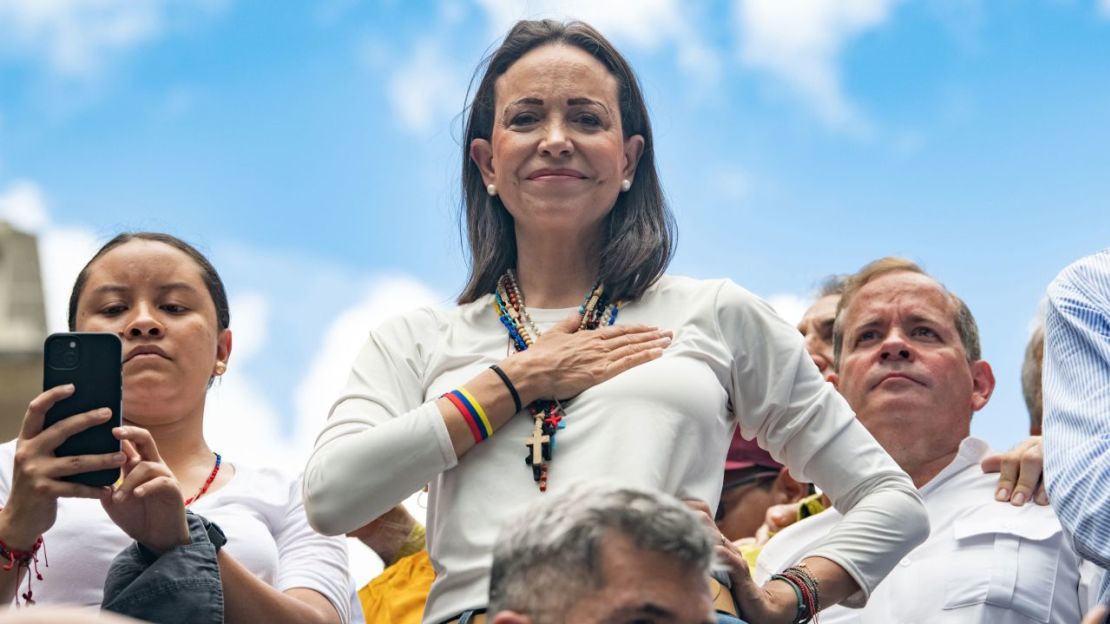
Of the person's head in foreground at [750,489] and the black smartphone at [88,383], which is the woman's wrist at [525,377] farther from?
the person's head in foreground at [750,489]

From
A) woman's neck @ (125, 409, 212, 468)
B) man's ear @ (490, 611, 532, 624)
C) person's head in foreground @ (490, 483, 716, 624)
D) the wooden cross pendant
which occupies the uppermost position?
woman's neck @ (125, 409, 212, 468)

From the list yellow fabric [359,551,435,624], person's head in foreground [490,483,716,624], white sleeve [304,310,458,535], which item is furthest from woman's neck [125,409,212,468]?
person's head in foreground [490,483,716,624]

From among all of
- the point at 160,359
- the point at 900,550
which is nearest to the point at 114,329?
the point at 160,359

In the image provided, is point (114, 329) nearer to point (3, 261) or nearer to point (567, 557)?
point (567, 557)

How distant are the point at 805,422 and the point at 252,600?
4.71 feet

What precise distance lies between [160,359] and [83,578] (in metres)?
0.72

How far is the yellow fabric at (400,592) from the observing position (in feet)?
17.7

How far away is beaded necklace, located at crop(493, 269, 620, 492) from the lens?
12.6 feet

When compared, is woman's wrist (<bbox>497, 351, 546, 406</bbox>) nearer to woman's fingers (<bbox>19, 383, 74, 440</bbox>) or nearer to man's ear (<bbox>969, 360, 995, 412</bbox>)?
woman's fingers (<bbox>19, 383, 74, 440</bbox>)

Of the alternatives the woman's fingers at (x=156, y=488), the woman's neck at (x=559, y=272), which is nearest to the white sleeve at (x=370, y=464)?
the woman's fingers at (x=156, y=488)

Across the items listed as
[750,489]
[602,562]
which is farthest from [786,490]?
[602,562]

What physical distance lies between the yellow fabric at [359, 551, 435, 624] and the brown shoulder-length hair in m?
1.31

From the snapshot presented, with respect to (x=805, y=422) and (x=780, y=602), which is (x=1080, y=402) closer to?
(x=805, y=422)

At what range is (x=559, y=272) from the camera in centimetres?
445
